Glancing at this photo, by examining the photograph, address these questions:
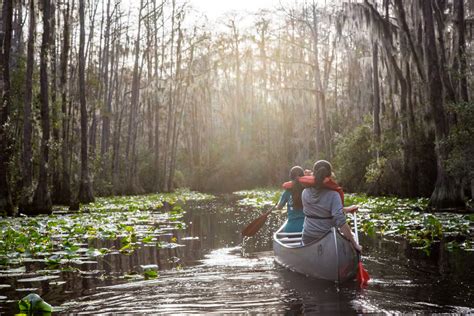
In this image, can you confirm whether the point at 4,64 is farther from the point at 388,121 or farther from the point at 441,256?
the point at 388,121

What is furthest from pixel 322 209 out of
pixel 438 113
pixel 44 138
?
pixel 44 138

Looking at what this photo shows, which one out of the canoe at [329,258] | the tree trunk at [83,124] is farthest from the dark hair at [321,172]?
the tree trunk at [83,124]

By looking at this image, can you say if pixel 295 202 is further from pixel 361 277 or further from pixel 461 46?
pixel 461 46

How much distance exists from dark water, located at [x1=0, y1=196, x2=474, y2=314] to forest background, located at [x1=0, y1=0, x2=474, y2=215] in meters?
7.66

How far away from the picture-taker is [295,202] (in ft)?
31.1

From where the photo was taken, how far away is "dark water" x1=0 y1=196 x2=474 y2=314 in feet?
18.2

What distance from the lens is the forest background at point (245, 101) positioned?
677 inches

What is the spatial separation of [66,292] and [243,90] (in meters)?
44.8

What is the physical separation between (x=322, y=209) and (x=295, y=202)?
232 cm

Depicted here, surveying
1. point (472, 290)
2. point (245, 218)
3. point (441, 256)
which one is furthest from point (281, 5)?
point (472, 290)

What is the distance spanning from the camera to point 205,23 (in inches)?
1658

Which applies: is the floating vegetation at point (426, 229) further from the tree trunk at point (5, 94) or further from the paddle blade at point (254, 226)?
the tree trunk at point (5, 94)

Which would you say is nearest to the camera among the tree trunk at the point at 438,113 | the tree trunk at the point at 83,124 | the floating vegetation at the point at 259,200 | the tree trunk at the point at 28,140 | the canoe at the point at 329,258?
the canoe at the point at 329,258

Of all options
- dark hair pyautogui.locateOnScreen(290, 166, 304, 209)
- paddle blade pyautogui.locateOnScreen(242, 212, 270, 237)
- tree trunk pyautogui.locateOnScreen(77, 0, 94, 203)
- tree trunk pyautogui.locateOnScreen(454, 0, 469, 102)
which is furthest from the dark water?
tree trunk pyautogui.locateOnScreen(77, 0, 94, 203)
